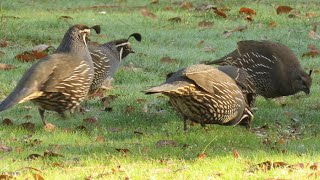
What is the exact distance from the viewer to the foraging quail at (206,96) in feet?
28.4

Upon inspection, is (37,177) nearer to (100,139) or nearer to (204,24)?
(100,139)

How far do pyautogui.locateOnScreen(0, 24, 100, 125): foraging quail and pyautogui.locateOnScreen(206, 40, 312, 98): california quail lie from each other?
248cm

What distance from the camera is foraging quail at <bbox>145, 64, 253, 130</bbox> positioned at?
28.4 feet

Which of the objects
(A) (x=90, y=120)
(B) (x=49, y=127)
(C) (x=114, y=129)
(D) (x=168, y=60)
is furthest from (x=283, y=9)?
(B) (x=49, y=127)

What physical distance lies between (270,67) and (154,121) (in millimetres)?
2411

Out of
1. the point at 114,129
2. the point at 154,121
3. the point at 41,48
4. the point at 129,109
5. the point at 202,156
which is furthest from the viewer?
the point at 41,48

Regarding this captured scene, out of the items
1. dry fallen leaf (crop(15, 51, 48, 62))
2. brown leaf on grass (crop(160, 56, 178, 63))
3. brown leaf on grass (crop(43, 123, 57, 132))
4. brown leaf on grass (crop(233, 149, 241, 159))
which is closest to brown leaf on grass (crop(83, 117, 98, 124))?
brown leaf on grass (crop(43, 123, 57, 132))

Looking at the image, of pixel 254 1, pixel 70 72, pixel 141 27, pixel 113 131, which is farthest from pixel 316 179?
pixel 254 1

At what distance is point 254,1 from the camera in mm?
19047

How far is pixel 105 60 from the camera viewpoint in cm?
1180

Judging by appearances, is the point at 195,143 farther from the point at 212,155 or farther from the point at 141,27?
the point at 141,27

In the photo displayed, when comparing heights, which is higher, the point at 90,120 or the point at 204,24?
the point at 90,120

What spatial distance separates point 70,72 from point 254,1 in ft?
33.2

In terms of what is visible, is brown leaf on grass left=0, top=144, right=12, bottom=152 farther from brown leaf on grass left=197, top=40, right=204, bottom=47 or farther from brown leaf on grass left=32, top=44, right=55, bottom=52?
brown leaf on grass left=197, top=40, right=204, bottom=47
